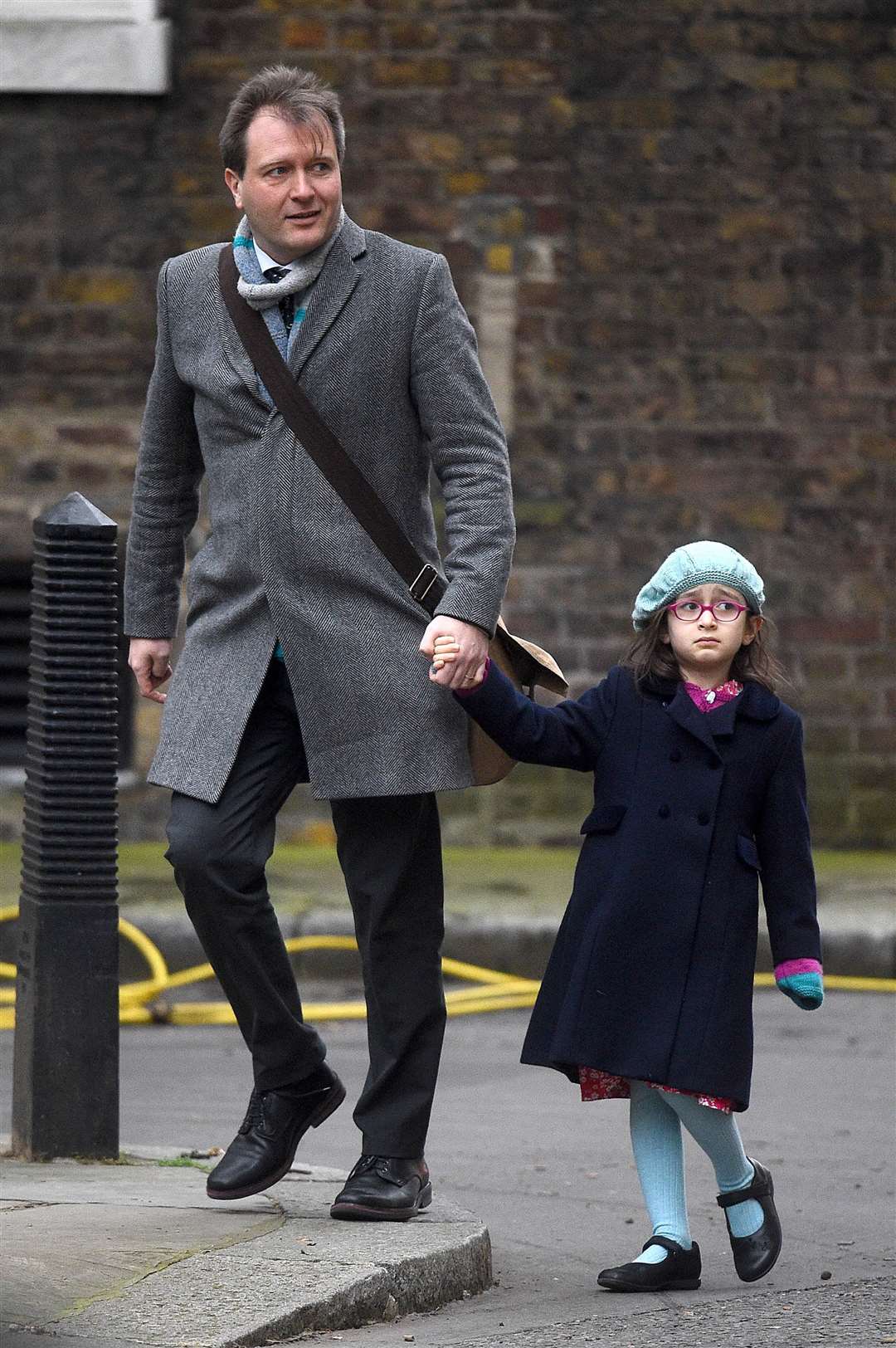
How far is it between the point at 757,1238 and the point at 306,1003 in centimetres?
347

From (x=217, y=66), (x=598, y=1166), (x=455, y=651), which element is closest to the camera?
(x=455, y=651)

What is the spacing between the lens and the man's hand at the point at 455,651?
423 cm

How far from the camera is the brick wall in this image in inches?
386

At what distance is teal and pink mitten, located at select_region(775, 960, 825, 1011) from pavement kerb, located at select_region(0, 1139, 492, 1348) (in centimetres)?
72

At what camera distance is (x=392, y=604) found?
441 centimetres

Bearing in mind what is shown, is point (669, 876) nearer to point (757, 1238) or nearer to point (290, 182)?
point (757, 1238)

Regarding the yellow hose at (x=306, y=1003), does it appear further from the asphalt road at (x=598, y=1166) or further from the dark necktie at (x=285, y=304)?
the dark necktie at (x=285, y=304)

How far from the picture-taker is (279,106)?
4.37 meters

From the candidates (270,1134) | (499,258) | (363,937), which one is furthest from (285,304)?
(499,258)

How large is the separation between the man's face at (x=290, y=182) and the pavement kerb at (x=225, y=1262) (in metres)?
1.78

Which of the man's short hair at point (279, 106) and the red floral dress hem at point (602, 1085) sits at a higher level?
the man's short hair at point (279, 106)

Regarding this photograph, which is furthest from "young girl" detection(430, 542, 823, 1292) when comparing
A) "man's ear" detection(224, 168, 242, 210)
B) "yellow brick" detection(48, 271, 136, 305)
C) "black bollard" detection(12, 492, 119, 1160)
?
"yellow brick" detection(48, 271, 136, 305)

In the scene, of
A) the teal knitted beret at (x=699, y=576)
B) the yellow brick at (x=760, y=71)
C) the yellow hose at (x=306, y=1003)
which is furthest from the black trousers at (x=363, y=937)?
the yellow brick at (x=760, y=71)

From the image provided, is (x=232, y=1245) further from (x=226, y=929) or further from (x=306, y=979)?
(x=306, y=979)
